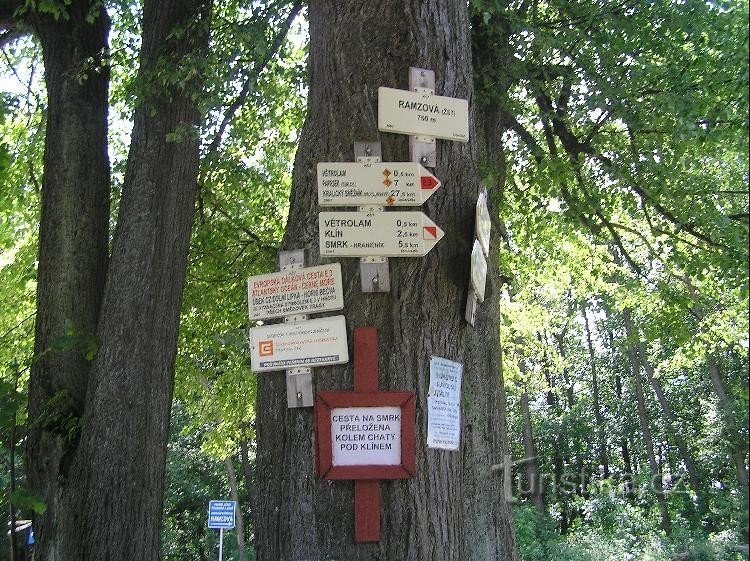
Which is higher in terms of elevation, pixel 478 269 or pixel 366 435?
pixel 478 269

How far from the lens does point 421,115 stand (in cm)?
402

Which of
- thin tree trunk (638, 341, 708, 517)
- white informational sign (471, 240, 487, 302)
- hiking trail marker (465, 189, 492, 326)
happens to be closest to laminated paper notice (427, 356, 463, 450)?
hiking trail marker (465, 189, 492, 326)

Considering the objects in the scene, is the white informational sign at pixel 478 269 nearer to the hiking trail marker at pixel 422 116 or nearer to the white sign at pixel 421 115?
the hiking trail marker at pixel 422 116

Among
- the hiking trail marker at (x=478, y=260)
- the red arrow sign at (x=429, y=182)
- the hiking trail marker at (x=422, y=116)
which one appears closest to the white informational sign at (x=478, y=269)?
the hiking trail marker at (x=478, y=260)

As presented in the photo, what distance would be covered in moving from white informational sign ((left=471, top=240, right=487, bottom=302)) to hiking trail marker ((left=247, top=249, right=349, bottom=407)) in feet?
2.01

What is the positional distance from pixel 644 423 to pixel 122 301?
436cm

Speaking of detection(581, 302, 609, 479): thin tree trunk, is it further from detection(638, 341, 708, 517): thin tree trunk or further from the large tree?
the large tree

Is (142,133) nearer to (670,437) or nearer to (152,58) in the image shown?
(152,58)

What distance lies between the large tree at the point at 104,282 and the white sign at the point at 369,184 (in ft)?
11.1

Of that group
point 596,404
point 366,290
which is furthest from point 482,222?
point 596,404

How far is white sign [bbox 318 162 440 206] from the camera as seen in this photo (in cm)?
389

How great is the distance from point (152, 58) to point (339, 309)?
191 inches

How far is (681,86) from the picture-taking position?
8000mm

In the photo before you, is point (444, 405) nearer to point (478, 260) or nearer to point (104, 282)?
point (478, 260)
